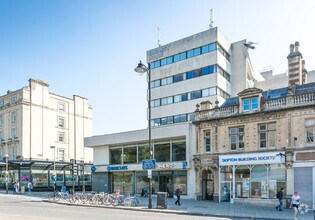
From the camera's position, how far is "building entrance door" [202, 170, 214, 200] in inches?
1166

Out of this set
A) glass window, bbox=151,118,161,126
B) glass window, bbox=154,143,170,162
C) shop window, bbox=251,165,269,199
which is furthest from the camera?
glass window, bbox=151,118,161,126

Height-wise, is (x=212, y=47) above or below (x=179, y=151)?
above

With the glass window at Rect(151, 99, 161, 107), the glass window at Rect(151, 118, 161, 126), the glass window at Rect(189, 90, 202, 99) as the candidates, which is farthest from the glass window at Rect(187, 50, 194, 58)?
the glass window at Rect(151, 118, 161, 126)

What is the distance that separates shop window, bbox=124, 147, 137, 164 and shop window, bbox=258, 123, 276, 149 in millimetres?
14352

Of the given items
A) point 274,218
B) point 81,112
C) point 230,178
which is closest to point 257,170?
point 230,178

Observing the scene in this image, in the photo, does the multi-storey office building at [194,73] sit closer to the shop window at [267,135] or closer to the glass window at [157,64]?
the glass window at [157,64]

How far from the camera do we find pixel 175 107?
45844 millimetres

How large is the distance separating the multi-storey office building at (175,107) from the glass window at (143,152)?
85 millimetres

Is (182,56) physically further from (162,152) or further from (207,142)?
(207,142)

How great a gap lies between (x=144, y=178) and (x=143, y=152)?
2.72 m

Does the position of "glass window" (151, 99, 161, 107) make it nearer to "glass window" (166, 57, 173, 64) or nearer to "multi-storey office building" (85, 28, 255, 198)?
"multi-storey office building" (85, 28, 255, 198)

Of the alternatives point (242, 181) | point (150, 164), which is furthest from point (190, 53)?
point (150, 164)

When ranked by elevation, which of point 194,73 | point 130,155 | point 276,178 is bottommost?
point 276,178

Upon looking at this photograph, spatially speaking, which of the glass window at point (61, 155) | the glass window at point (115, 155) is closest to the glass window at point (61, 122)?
the glass window at point (61, 155)
